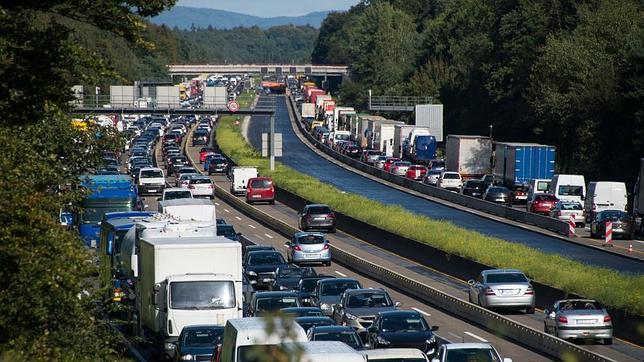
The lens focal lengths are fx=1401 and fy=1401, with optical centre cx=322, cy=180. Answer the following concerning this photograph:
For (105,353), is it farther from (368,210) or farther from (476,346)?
(368,210)

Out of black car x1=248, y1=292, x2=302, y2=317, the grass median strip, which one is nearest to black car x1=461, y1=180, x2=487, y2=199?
the grass median strip

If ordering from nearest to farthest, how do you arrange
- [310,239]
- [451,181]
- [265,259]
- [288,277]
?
1. [288,277]
2. [265,259]
3. [310,239]
4. [451,181]

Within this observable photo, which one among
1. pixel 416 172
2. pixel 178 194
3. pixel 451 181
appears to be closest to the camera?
pixel 178 194

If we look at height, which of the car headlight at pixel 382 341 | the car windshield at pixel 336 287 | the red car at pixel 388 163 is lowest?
the red car at pixel 388 163

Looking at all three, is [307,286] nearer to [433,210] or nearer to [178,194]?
[178,194]

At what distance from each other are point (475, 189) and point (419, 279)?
33.8m

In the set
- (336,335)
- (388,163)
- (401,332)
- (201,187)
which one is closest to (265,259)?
(401,332)

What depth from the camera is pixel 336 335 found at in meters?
24.9

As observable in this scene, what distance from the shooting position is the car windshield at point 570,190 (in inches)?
2672

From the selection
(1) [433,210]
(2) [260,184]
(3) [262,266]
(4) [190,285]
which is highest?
(4) [190,285]

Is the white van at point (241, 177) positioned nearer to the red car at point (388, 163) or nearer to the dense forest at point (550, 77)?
the red car at point (388, 163)

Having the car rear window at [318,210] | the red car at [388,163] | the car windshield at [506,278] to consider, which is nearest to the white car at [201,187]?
the car rear window at [318,210]

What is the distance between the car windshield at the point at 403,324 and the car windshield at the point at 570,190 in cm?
4086

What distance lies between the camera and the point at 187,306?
2722cm
